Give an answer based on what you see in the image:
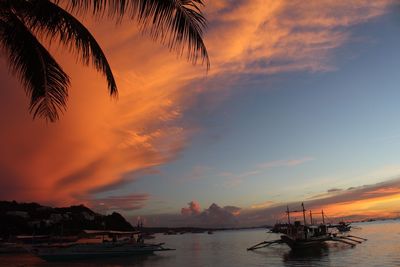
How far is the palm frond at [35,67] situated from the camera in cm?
945

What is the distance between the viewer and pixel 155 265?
52406 mm

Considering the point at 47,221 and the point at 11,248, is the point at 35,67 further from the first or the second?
the point at 47,221

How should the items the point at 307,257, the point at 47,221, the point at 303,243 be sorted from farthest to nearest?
the point at 47,221, the point at 303,243, the point at 307,257

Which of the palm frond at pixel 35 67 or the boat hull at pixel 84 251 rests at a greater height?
the palm frond at pixel 35 67

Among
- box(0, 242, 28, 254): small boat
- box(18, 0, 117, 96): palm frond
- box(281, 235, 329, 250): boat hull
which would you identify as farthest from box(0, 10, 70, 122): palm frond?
box(0, 242, 28, 254): small boat

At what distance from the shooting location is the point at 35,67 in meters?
9.78

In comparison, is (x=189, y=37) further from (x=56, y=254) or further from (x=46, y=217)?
(x=46, y=217)

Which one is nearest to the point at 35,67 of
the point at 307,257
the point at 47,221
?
the point at 307,257

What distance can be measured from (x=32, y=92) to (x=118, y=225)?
12543cm

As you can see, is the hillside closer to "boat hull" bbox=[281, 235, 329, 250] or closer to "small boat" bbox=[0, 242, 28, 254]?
"small boat" bbox=[0, 242, 28, 254]

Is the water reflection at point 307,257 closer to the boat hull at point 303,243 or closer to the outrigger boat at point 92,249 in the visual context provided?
the boat hull at point 303,243

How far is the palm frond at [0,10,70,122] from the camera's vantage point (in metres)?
9.45

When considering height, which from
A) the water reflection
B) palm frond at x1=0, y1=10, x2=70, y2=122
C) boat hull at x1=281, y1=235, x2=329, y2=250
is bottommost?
the water reflection

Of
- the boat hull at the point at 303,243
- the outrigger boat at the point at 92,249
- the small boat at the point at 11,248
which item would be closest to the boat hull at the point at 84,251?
the outrigger boat at the point at 92,249
